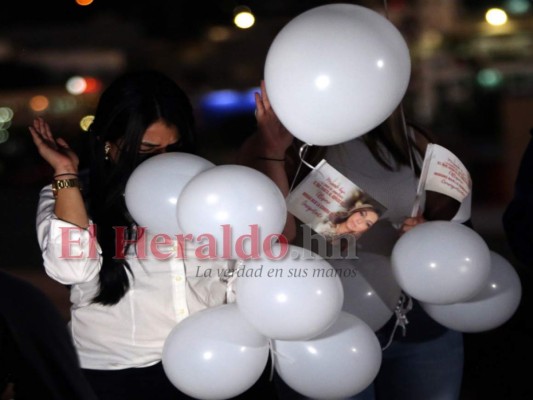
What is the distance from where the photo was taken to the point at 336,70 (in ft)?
6.02

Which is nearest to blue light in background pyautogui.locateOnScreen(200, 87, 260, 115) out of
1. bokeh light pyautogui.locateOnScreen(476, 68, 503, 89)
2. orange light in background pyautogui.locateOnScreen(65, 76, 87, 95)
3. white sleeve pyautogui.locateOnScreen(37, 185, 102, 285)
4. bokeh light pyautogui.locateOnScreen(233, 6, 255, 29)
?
orange light in background pyautogui.locateOnScreen(65, 76, 87, 95)

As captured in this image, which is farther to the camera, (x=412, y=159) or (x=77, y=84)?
(x=77, y=84)

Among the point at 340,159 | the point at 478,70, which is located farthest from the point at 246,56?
→ the point at 340,159

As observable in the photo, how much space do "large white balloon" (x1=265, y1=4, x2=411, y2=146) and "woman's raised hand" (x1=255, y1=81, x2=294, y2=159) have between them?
23cm

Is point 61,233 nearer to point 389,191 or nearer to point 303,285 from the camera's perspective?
point 303,285

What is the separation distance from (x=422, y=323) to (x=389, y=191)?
0.37 meters

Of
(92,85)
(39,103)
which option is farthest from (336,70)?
(92,85)

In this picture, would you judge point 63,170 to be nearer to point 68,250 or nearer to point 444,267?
point 68,250

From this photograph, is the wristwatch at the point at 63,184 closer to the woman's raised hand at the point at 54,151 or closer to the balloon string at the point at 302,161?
the woman's raised hand at the point at 54,151

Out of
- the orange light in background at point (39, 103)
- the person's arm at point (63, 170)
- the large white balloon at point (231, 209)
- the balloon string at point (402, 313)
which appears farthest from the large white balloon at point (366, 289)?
the orange light in background at point (39, 103)

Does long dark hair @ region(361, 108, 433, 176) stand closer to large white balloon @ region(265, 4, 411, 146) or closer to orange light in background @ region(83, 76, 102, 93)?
large white balloon @ region(265, 4, 411, 146)

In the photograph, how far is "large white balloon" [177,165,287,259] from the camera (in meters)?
1.81

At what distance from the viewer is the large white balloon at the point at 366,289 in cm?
217

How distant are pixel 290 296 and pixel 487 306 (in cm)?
65
